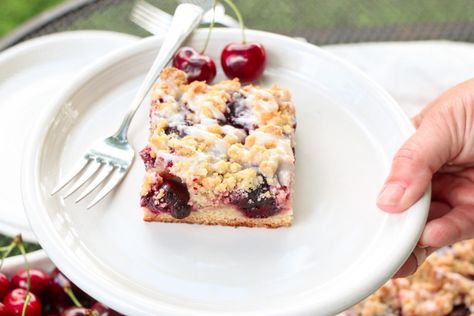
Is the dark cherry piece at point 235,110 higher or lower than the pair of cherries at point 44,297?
higher

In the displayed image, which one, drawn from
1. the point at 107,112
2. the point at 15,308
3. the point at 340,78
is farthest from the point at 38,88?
the point at 340,78

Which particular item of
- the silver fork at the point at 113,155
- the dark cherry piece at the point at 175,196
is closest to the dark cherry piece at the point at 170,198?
the dark cherry piece at the point at 175,196

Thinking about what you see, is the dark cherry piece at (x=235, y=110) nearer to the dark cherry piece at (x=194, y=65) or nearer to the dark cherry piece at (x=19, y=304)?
the dark cherry piece at (x=194, y=65)

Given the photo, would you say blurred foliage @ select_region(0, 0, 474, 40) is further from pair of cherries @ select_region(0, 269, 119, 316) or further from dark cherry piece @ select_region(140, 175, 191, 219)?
pair of cherries @ select_region(0, 269, 119, 316)

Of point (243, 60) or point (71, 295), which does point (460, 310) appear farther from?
point (71, 295)

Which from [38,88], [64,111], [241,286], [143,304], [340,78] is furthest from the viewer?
[38,88]

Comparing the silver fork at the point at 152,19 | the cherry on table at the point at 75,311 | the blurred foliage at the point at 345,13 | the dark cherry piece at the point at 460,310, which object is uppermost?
the silver fork at the point at 152,19

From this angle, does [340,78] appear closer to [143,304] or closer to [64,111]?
[64,111]
